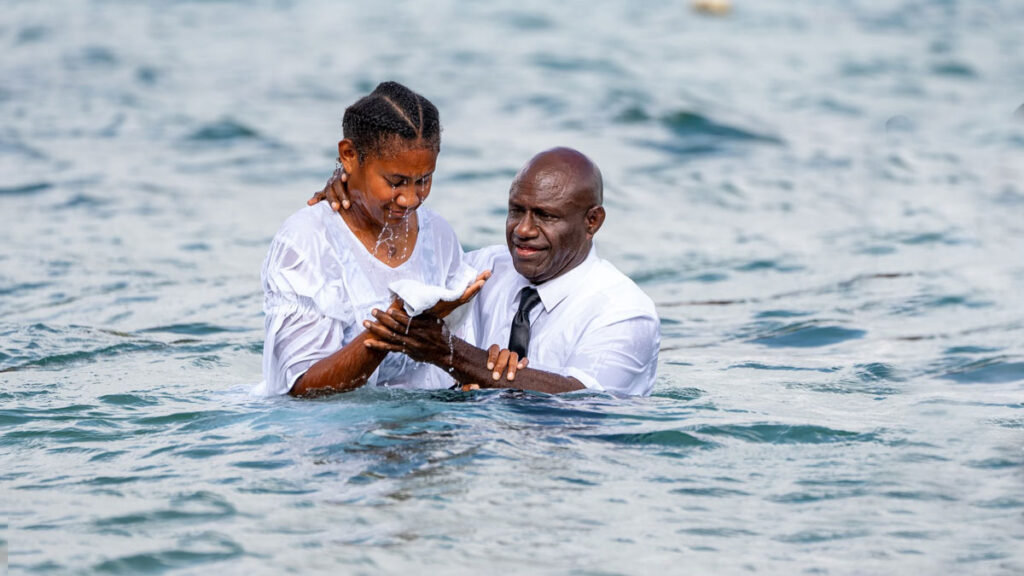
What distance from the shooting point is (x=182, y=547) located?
17.9 ft

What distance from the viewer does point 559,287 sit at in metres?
7.12

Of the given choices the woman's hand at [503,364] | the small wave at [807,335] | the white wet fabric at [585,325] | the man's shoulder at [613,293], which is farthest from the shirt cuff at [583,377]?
the small wave at [807,335]

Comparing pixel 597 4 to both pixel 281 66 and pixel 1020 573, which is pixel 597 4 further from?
pixel 1020 573

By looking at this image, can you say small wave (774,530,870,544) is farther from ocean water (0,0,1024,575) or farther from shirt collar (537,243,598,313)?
shirt collar (537,243,598,313)

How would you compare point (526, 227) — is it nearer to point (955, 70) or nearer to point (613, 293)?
point (613, 293)

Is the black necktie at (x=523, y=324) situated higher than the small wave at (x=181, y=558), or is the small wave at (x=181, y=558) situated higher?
the black necktie at (x=523, y=324)

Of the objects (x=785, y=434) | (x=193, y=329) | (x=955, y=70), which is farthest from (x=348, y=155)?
(x=955, y=70)

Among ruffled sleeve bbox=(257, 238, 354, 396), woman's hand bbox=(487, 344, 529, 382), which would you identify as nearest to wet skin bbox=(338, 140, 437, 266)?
ruffled sleeve bbox=(257, 238, 354, 396)

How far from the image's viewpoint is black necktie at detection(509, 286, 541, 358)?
23.3 ft

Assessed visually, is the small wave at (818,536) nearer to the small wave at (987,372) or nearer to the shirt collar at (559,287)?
the shirt collar at (559,287)

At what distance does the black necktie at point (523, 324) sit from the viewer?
23.3 feet

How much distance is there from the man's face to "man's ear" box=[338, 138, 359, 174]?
891 mm

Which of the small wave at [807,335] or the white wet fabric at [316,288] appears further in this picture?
the small wave at [807,335]

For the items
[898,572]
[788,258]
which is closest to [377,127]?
[898,572]
